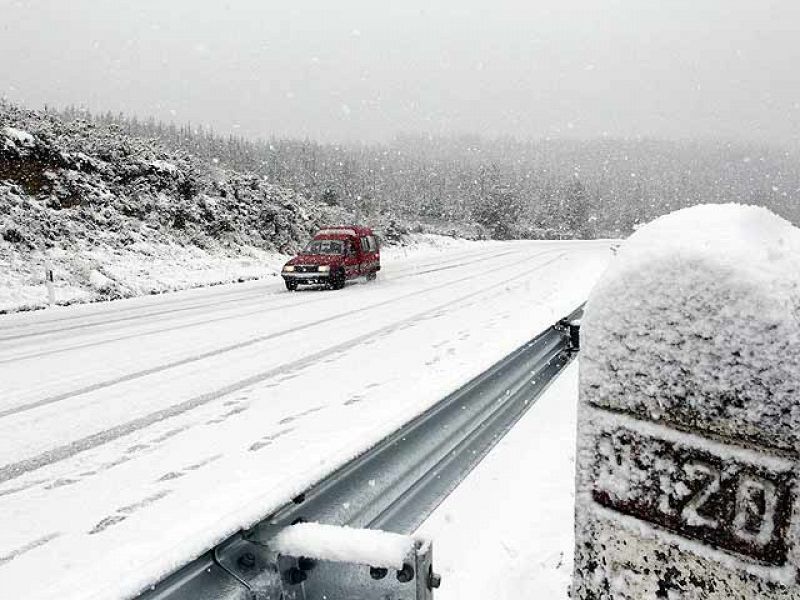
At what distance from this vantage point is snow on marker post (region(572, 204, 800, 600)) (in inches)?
38.4

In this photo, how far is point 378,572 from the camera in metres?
1.47

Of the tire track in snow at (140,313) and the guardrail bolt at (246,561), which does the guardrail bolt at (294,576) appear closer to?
the guardrail bolt at (246,561)

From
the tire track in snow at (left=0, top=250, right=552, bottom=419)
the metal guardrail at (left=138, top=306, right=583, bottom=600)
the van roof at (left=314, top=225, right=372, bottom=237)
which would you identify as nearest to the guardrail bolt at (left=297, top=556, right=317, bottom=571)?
the metal guardrail at (left=138, top=306, right=583, bottom=600)

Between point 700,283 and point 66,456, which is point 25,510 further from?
point 700,283

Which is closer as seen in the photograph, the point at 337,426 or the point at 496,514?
the point at 496,514

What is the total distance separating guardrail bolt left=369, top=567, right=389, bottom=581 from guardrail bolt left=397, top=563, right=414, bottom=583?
38mm

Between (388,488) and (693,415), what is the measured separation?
5.56ft

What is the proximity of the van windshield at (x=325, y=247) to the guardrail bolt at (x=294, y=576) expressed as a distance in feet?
53.6

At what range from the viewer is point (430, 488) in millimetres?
2805

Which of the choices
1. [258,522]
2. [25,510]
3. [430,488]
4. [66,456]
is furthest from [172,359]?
[258,522]

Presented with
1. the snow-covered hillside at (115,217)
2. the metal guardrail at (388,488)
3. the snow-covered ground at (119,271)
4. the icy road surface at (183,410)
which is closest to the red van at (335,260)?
the icy road surface at (183,410)

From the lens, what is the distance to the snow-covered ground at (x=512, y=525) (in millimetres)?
3049

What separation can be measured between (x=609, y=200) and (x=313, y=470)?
640 ft

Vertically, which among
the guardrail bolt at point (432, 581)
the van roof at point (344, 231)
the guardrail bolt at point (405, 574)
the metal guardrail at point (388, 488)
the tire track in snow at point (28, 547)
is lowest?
the tire track in snow at point (28, 547)
